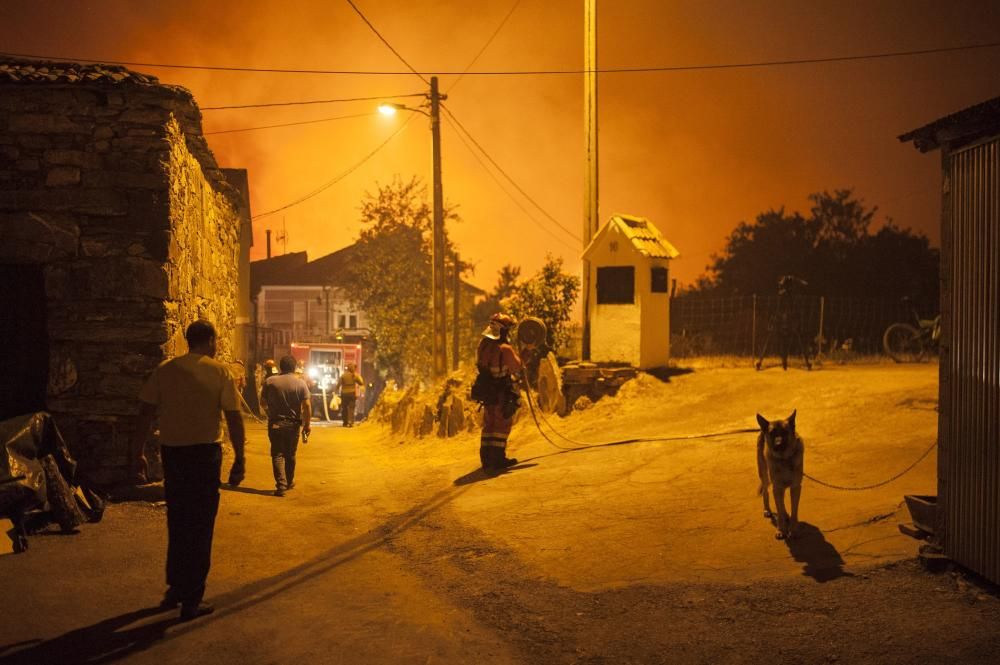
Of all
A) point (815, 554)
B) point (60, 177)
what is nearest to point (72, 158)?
point (60, 177)

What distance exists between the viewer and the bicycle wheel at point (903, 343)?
1938 centimetres

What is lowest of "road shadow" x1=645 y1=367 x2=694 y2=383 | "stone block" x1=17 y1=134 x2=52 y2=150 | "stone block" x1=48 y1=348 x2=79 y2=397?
"road shadow" x1=645 y1=367 x2=694 y2=383

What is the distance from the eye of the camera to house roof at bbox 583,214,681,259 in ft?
52.1

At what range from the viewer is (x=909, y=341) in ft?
64.4

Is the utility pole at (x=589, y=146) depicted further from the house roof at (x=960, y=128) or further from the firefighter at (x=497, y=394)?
the house roof at (x=960, y=128)

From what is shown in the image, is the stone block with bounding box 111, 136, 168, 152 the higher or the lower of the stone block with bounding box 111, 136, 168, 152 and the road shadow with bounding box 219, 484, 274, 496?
the higher

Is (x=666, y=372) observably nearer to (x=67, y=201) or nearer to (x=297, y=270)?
(x=67, y=201)

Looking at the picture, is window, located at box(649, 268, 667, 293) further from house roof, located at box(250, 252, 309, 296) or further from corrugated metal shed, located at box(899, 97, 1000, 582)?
house roof, located at box(250, 252, 309, 296)

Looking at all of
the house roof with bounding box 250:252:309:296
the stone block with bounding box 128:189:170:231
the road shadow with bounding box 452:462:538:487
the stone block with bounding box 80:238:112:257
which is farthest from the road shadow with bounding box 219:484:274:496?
the house roof with bounding box 250:252:309:296

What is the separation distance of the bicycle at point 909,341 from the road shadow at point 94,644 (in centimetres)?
1717

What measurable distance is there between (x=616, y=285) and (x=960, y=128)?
10162 millimetres

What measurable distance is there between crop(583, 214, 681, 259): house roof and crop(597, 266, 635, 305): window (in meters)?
0.45

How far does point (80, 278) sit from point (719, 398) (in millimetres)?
9795

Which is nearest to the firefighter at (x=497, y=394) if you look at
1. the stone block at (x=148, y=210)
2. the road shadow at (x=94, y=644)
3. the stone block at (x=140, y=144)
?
the stone block at (x=148, y=210)
